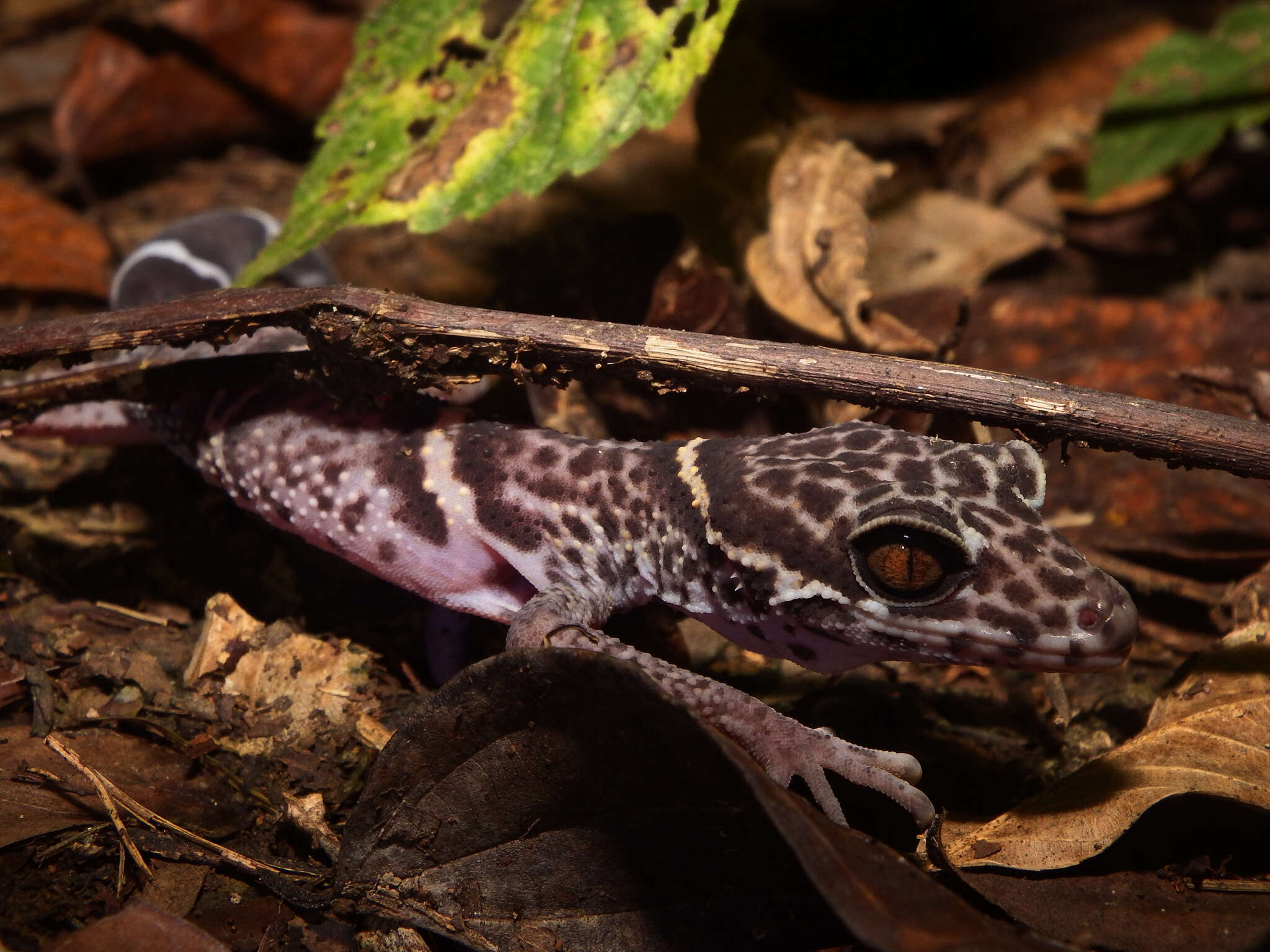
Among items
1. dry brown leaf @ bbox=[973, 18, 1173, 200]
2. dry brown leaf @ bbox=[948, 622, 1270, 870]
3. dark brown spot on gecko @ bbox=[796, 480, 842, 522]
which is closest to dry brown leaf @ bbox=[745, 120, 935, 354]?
dark brown spot on gecko @ bbox=[796, 480, 842, 522]

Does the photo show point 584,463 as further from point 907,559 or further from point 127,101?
point 127,101

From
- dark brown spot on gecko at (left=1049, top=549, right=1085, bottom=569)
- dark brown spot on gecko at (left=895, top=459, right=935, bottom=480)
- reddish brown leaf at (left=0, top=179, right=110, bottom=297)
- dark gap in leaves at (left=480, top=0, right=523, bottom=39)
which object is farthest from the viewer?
dark gap in leaves at (left=480, top=0, right=523, bottom=39)

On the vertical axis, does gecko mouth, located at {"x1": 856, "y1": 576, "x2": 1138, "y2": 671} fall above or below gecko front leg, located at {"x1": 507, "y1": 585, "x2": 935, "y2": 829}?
above

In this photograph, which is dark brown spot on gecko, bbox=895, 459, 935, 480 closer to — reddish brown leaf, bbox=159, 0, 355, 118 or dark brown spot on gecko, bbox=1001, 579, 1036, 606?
dark brown spot on gecko, bbox=1001, 579, 1036, 606

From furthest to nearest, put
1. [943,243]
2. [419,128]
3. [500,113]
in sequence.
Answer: [943,243] < [419,128] < [500,113]

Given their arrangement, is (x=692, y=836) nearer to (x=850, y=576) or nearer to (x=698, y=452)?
(x=850, y=576)

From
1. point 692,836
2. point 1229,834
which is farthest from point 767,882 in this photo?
point 1229,834

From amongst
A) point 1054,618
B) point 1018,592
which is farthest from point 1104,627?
point 1018,592

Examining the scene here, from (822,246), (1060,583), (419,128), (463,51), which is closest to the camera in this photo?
(1060,583)
